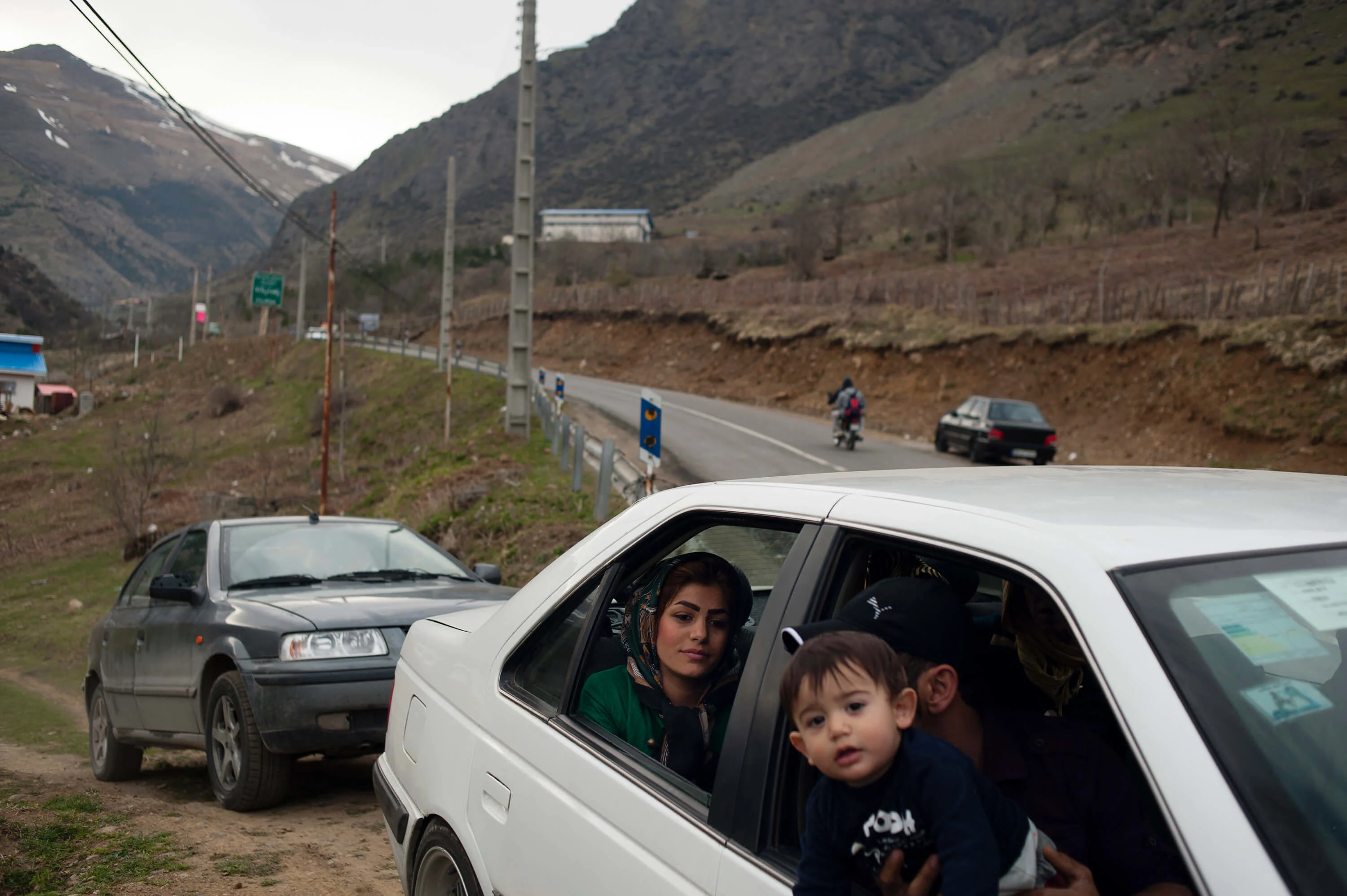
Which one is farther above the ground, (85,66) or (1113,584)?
(85,66)

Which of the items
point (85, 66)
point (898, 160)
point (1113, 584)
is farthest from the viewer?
point (898, 160)

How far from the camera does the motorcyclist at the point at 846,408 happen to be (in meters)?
23.3

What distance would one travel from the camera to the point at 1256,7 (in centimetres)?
5197

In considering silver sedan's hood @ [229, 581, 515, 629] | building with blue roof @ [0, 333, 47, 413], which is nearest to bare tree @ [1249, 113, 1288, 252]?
silver sedan's hood @ [229, 581, 515, 629]

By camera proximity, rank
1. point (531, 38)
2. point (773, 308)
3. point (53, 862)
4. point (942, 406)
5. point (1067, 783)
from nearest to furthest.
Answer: point (1067, 783) → point (53, 862) → point (531, 38) → point (942, 406) → point (773, 308)

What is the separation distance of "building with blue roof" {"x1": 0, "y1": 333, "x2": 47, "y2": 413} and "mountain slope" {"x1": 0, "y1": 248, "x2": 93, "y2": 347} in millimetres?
1184

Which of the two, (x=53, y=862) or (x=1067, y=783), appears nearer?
(x=1067, y=783)

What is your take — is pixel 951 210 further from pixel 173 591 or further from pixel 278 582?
pixel 173 591

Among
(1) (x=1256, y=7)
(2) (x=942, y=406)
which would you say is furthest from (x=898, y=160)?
(2) (x=942, y=406)

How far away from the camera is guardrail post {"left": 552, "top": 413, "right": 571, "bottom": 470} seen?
740 inches

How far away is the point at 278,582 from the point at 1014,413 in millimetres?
19662

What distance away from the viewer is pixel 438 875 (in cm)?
306

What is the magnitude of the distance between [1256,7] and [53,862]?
6263 cm

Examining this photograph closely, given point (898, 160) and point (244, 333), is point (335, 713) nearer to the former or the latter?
point (244, 333)
